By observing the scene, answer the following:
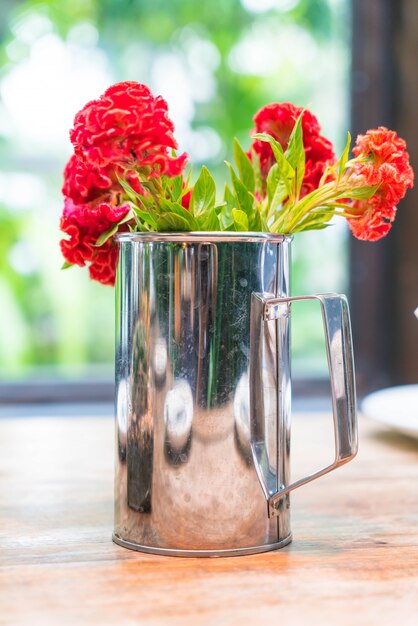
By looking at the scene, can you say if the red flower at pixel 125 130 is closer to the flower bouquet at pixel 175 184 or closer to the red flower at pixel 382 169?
the flower bouquet at pixel 175 184

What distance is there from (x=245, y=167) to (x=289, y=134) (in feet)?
0.16

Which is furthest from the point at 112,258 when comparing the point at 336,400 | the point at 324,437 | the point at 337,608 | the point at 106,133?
the point at 324,437

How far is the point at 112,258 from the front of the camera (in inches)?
28.1

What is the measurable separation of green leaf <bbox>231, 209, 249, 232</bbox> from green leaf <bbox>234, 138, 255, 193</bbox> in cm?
9

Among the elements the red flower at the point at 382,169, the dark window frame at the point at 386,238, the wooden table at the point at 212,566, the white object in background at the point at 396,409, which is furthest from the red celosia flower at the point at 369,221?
the dark window frame at the point at 386,238

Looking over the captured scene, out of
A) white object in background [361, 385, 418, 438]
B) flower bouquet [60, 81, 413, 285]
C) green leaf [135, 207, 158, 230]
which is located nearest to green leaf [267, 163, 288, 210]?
flower bouquet [60, 81, 413, 285]

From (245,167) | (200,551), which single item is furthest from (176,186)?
(200,551)

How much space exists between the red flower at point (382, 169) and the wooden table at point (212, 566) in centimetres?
26

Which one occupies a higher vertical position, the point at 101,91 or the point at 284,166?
the point at 101,91

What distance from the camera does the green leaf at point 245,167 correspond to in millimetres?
740

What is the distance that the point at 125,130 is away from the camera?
2.11 feet

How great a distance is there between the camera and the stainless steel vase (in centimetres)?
63

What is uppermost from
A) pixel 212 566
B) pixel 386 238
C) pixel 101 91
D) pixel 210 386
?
pixel 101 91

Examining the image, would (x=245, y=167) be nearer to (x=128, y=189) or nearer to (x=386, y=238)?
(x=128, y=189)
